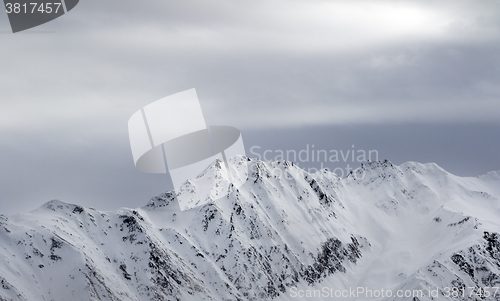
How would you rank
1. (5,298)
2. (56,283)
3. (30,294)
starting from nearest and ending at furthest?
(5,298) < (30,294) < (56,283)

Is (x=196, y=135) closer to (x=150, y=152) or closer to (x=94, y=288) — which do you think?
(x=150, y=152)

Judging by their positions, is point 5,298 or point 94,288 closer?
point 5,298

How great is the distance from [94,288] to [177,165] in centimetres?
11800

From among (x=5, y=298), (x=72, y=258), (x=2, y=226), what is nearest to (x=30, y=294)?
(x=5, y=298)

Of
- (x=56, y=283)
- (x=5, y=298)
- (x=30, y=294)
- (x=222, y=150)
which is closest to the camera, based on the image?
(x=222, y=150)

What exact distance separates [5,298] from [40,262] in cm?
2914

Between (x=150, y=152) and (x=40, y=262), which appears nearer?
(x=150, y=152)

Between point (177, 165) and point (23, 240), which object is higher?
point (177, 165)

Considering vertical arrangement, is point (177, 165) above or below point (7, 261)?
above

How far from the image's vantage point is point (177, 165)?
104 meters

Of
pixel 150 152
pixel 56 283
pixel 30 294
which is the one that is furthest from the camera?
pixel 56 283

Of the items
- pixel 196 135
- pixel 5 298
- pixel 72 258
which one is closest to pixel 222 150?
pixel 196 135

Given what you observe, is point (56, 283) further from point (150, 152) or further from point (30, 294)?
point (150, 152)

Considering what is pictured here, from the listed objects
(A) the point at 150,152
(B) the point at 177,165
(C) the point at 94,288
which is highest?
(A) the point at 150,152
